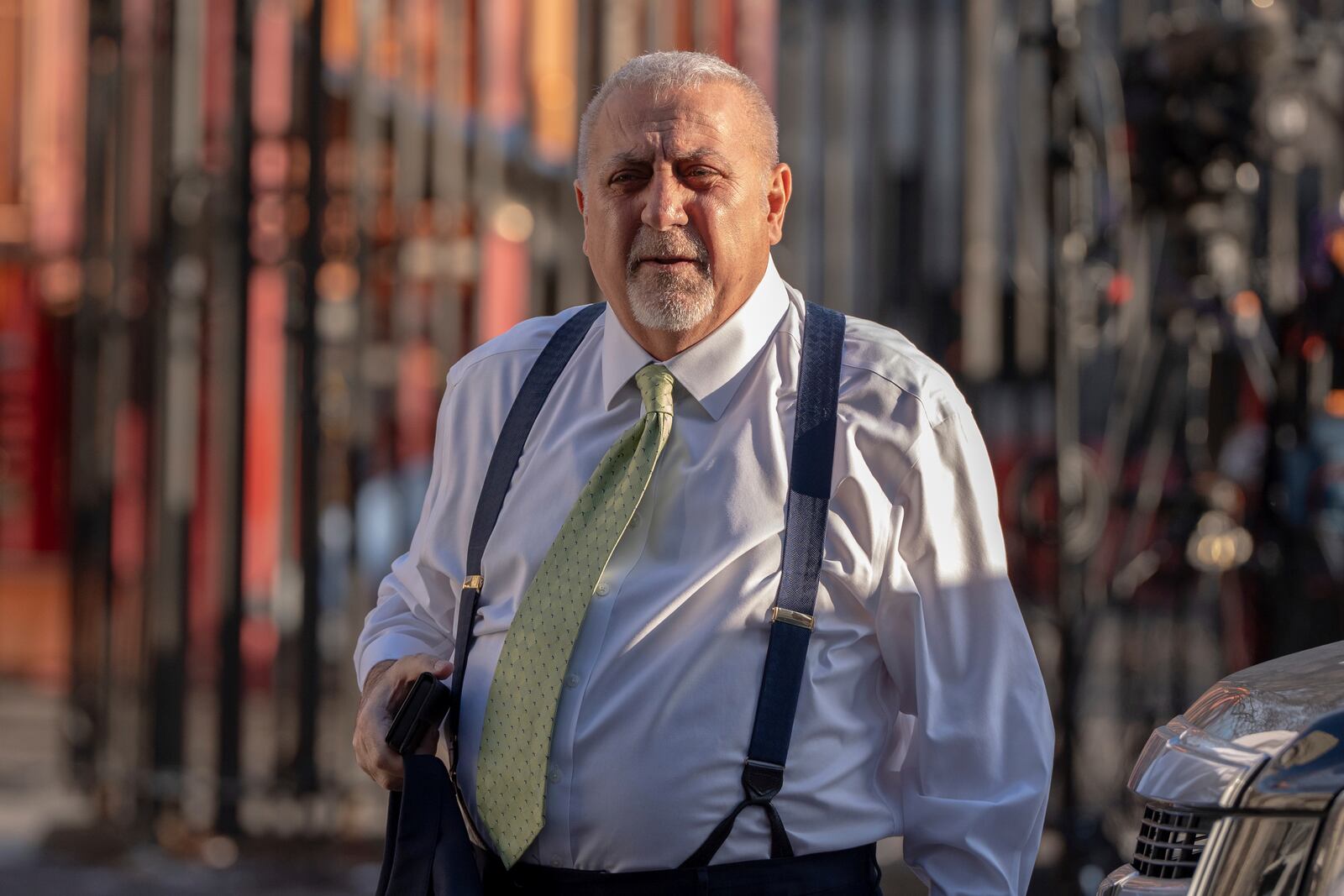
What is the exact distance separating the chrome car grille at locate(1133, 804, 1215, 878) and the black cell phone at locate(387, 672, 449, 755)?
3.10 ft

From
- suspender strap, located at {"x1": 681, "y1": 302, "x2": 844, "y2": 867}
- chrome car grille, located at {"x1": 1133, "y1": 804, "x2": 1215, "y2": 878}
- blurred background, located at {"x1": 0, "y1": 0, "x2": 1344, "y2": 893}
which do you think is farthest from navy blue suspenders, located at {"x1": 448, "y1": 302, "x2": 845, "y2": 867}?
blurred background, located at {"x1": 0, "y1": 0, "x2": 1344, "y2": 893}

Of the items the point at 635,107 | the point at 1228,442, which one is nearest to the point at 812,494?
the point at 635,107

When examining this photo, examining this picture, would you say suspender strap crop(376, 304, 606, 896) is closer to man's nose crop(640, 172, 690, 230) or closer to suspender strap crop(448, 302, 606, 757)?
suspender strap crop(448, 302, 606, 757)

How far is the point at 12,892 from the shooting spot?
511 cm

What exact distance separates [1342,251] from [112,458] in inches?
159

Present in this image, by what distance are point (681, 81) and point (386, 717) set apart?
96 cm

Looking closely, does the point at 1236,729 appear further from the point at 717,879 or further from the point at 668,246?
the point at 668,246

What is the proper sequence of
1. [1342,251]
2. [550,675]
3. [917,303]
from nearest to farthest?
[550,675] → [1342,251] → [917,303]

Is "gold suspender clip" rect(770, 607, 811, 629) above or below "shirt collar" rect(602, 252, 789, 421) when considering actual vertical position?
below

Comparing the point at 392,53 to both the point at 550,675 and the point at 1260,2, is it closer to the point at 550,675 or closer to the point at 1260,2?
the point at 1260,2

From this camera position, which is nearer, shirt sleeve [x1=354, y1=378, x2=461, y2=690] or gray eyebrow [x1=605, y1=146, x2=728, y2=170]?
gray eyebrow [x1=605, y1=146, x2=728, y2=170]

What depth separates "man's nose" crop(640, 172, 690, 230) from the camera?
88.0 inches

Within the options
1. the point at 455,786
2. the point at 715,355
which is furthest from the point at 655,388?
the point at 455,786

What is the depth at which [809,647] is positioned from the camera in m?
2.13
